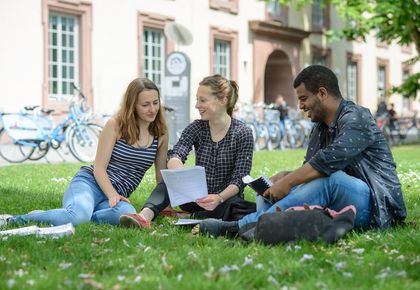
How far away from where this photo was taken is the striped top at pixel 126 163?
21.9 ft

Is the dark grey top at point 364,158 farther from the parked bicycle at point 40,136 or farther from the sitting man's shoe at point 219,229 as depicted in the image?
the parked bicycle at point 40,136

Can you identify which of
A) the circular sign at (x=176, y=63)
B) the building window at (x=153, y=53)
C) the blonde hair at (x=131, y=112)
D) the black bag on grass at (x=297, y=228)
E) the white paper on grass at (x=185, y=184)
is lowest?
the black bag on grass at (x=297, y=228)

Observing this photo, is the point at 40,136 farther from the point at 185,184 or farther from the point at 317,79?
the point at 317,79

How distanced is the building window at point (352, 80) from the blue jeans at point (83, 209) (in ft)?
102

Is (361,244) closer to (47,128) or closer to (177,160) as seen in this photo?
(177,160)

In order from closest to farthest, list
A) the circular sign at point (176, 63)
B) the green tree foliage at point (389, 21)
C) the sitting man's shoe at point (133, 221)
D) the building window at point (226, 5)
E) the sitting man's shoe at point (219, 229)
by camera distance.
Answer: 1. the sitting man's shoe at point (219, 229)
2. the sitting man's shoe at point (133, 221)
3. the circular sign at point (176, 63)
4. the green tree foliage at point (389, 21)
5. the building window at point (226, 5)

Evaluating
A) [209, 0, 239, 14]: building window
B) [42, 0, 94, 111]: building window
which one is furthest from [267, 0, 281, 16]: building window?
[42, 0, 94, 111]: building window

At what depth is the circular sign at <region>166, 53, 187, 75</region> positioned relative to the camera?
19016mm

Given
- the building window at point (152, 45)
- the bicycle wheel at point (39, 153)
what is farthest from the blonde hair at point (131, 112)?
the building window at point (152, 45)

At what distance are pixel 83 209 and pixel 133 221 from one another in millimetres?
493

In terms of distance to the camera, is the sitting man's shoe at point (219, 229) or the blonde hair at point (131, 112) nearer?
the sitting man's shoe at point (219, 229)

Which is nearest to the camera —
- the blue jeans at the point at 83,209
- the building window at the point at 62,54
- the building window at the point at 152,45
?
the blue jeans at the point at 83,209

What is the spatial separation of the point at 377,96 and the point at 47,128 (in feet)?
83.9

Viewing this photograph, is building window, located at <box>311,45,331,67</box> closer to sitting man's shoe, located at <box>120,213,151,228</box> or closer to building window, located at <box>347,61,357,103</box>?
building window, located at <box>347,61,357,103</box>
